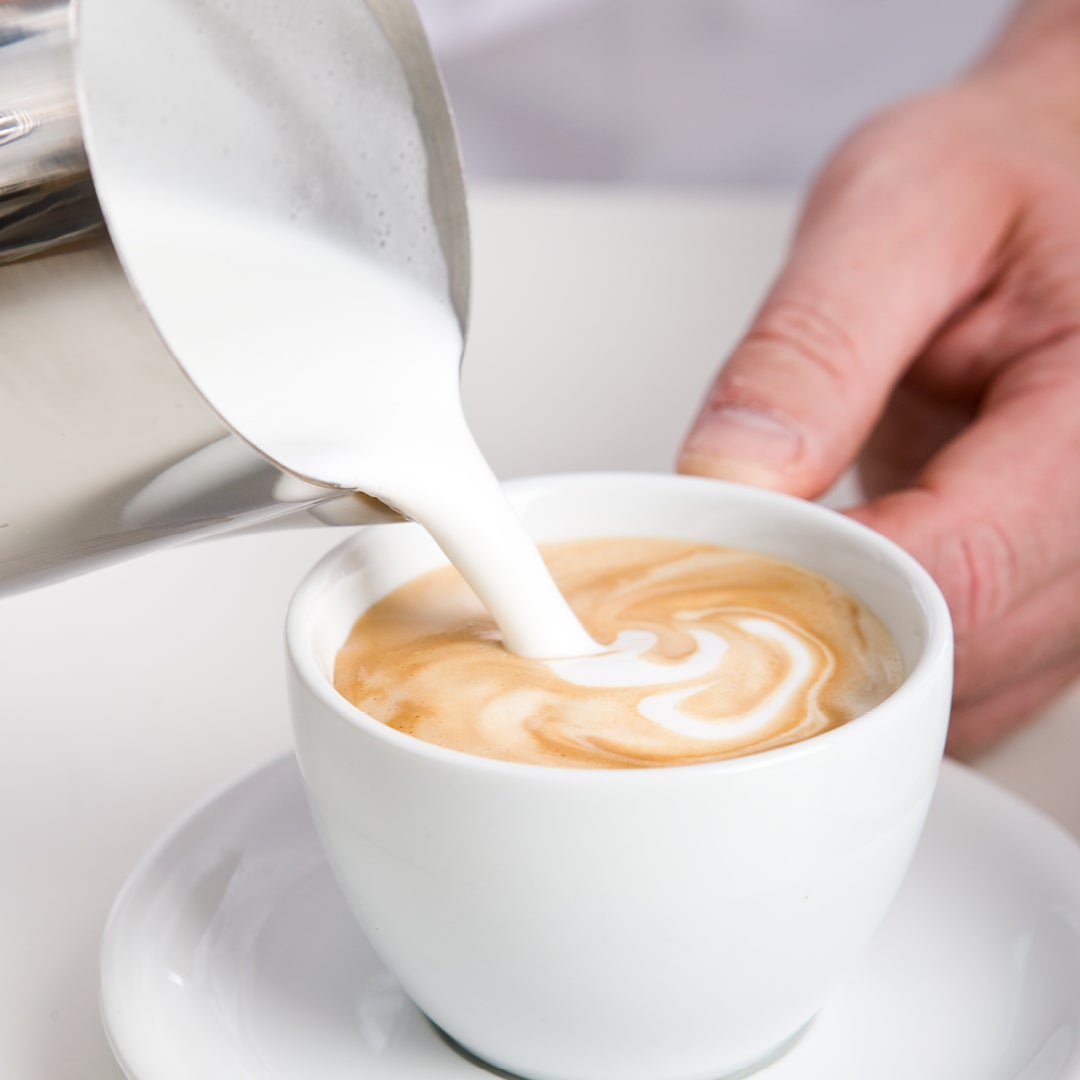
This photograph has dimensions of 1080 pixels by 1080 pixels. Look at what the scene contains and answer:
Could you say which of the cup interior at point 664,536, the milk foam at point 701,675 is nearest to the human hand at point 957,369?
the cup interior at point 664,536

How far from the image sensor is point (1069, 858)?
2.55ft

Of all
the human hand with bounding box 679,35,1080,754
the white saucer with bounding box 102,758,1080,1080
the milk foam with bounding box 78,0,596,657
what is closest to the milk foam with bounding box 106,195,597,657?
the milk foam with bounding box 78,0,596,657

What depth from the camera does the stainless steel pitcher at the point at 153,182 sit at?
489mm

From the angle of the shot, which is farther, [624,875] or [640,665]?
→ [640,665]

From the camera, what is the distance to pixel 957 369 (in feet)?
4.05

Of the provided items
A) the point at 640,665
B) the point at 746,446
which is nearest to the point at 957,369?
the point at 746,446

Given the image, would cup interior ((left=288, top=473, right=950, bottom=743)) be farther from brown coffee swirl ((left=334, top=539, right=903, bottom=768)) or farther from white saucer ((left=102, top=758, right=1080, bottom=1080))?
white saucer ((left=102, top=758, right=1080, bottom=1080))

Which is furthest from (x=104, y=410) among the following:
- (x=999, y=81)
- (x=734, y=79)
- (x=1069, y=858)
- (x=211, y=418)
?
(x=734, y=79)

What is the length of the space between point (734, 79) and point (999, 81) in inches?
18.7

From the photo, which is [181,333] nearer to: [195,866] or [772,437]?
[195,866]

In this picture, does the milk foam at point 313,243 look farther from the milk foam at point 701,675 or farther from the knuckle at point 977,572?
the knuckle at point 977,572

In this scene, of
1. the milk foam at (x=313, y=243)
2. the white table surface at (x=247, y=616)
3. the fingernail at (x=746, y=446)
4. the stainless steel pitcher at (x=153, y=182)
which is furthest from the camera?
the fingernail at (x=746, y=446)

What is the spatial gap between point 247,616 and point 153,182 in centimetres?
58

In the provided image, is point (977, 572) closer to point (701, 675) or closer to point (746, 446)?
point (746, 446)
